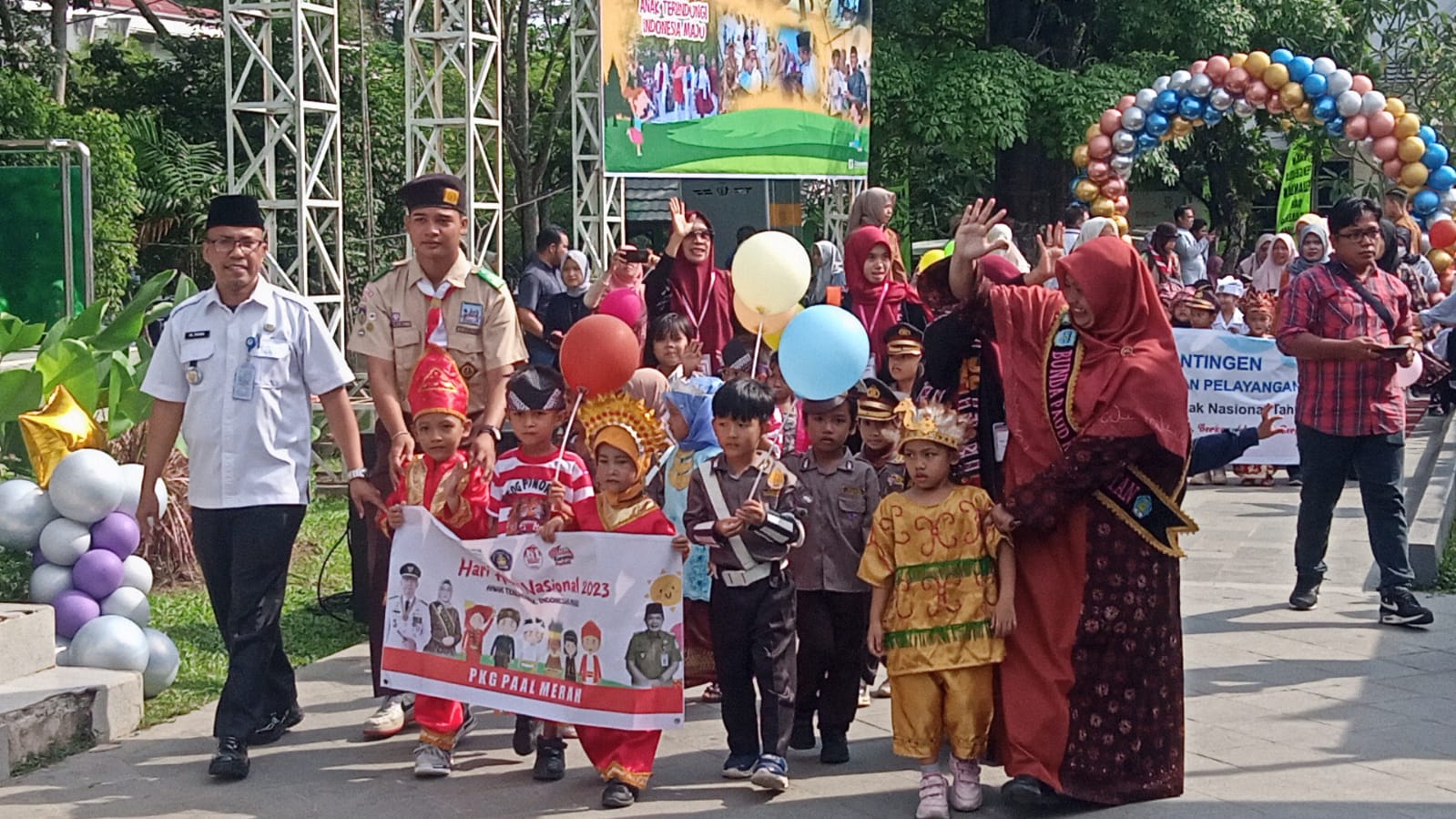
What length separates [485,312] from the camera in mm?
6094

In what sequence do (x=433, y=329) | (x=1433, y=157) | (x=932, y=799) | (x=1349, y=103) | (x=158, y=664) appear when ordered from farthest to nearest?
1. (x=1349, y=103)
2. (x=1433, y=157)
3. (x=158, y=664)
4. (x=433, y=329)
5. (x=932, y=799)

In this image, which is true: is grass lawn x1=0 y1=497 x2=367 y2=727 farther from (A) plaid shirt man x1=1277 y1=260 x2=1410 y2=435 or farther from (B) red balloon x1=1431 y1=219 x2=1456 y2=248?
(B) red balloon x1=1431 y1=219 x2=1456 y2=248

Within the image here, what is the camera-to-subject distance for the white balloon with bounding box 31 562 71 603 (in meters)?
6.66

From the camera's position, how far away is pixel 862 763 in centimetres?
576

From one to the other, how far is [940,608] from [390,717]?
2.26 metres

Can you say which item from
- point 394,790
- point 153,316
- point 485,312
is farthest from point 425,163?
point 394,790

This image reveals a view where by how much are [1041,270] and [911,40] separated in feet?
61.9

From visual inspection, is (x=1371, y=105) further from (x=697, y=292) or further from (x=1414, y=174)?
(x=697, y=292)

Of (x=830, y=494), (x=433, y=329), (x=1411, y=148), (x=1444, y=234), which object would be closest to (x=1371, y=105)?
(x=1411, y=148)

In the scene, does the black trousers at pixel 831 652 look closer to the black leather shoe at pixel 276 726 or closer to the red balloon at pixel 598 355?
the red balloon at pixel 598 355

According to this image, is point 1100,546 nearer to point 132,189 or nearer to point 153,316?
point 153,316

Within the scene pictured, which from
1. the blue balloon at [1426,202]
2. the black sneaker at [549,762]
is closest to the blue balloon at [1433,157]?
the blue balloon at [1426,202]

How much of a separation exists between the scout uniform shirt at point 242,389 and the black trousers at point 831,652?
186 cm

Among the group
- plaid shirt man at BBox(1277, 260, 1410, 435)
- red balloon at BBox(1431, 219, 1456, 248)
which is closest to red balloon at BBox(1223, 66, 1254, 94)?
red balloon at BBox(1431, 219, 1456, 248)
